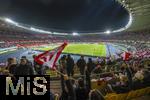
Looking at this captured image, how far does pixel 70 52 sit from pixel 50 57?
1.54ft

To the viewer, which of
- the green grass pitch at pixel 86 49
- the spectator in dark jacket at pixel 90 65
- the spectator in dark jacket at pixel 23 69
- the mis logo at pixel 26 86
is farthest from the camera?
the spectator in dark jacket at pixel 90 65

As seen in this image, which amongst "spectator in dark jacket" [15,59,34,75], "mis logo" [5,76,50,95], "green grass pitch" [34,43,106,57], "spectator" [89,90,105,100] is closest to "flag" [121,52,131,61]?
"green grass pitch" [34,43,106,57]

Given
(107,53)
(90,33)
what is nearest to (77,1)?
(90,33)

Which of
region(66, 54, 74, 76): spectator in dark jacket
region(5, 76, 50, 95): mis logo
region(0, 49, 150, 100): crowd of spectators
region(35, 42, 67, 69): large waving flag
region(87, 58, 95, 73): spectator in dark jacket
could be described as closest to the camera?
region(5, 76, 50, 95): mis logo

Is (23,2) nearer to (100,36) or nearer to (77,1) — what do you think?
(77,1)

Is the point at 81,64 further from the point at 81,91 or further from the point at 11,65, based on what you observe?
the point at 11,65

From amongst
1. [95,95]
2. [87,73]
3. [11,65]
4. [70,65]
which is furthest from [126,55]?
[11,65]

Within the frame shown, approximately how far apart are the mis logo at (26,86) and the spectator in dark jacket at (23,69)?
0.32ft

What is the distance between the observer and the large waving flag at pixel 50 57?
8.07 metres

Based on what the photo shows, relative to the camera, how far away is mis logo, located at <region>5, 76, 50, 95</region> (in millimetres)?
7703

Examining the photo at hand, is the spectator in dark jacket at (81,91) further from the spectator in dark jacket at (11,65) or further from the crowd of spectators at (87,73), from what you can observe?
the spectator in dark jacket at (11,65)

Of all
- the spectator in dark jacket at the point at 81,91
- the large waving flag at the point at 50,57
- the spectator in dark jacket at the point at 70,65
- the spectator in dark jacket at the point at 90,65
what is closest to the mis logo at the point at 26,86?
the large waving flag at the point at 50,57

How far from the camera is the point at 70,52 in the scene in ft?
27.5

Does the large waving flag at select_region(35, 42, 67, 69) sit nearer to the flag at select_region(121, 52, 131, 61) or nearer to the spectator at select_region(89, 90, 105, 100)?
the spectator at select_region(89, 90, 105, 100)
